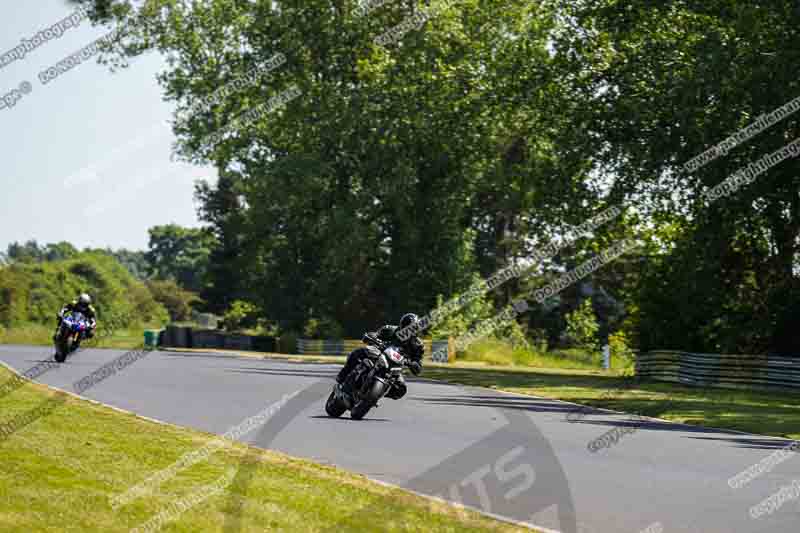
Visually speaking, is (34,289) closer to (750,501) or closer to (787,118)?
(787,118)

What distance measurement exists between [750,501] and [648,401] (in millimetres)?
15641

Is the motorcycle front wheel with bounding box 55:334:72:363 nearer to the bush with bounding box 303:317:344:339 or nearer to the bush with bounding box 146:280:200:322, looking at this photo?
the bush with bounding box 303:317:344:339

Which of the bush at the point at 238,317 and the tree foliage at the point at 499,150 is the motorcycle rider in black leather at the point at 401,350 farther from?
the bush at the point at 238,317

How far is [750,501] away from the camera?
11086 mm

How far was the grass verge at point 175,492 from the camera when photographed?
877 centimetres

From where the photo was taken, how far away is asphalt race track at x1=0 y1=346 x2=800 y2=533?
10414 millimetres

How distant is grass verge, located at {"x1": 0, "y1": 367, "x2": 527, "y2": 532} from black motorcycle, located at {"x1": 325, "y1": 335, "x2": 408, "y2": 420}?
4247 millimetres

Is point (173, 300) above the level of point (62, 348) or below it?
above

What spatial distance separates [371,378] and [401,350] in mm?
652

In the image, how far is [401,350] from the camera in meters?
18.3

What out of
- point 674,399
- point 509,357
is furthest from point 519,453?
point 509,357

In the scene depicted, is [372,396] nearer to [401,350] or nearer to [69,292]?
[401,350]

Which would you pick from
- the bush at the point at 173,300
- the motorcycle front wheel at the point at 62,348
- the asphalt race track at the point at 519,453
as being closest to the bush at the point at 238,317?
the motorcycle front wheel at the point at 62,348

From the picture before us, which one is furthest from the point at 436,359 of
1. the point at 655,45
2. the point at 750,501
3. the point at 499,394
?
the point at 750,501
